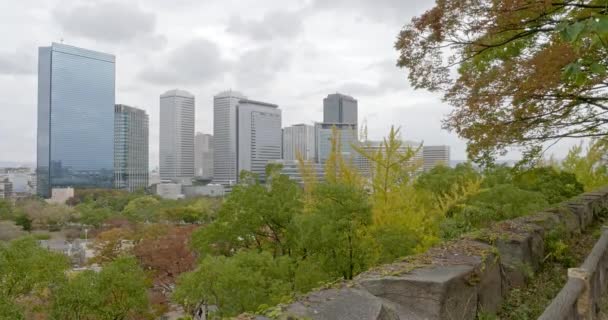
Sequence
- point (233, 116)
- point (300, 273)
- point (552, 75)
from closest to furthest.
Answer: point (552, 75) → point (300, 273) → point (233, 116)

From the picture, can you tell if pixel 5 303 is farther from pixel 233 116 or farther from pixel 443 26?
pixel 233 116

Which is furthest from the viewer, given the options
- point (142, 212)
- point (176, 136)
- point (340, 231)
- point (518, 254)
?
point (176, 136)

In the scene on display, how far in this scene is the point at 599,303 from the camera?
2.85m

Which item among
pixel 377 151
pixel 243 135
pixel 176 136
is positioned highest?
pixel 176 136

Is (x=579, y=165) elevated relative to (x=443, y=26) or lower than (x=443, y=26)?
lower

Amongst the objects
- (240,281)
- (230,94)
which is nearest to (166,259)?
(240,281)

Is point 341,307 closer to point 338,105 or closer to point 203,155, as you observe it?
point 338,105

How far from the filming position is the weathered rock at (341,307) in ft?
6.29

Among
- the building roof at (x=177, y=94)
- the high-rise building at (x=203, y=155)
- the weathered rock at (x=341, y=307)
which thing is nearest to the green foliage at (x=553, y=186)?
the weathered rock at (x=341, y=307)

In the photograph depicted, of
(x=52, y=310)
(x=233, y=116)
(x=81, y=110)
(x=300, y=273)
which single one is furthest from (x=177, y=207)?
(x=81, y=110)

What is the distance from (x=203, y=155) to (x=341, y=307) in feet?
339

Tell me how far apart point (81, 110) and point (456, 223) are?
93778 millimetres

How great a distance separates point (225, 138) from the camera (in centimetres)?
8400

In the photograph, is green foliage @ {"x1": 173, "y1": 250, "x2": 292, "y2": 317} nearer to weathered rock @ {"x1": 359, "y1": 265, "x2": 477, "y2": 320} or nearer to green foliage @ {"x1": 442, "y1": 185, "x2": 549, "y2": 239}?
green foliage @ {"x1": 442, "y1": 185, "x2": 549, "y2": 239}
